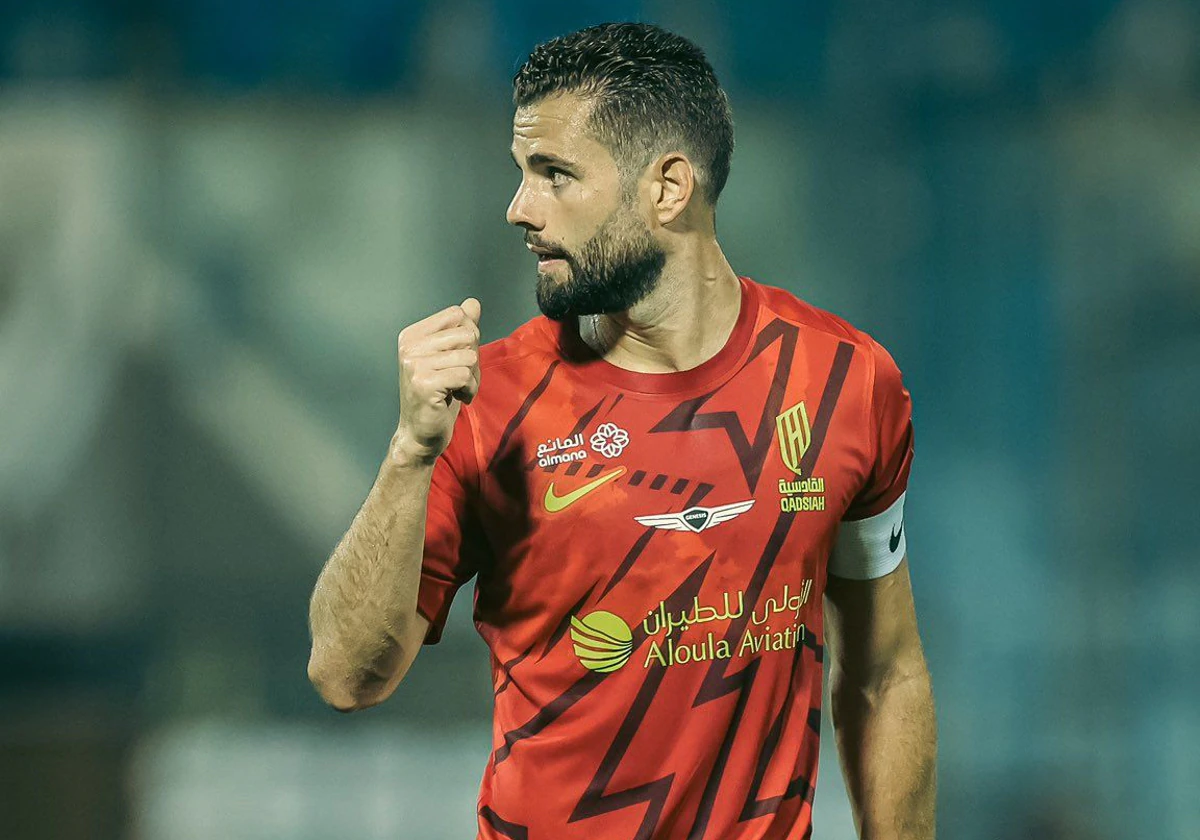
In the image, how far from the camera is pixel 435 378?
5.52ft

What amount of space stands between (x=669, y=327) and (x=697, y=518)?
0.27 metres

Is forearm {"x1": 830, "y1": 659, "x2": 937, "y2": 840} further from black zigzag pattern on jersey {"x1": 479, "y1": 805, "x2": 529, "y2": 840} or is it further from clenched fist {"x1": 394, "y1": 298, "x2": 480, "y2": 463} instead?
clenched fist {"x1": 394, "y1": 298, "x2": 480, "y2": 463}

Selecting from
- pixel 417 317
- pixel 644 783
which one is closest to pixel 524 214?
pixel 644 783

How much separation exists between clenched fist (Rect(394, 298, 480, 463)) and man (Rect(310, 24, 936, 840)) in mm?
116

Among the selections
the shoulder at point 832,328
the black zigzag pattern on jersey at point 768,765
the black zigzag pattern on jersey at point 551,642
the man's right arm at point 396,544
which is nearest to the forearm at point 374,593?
the man's right arm at point 396,544

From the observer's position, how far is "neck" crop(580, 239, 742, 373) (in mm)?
1971

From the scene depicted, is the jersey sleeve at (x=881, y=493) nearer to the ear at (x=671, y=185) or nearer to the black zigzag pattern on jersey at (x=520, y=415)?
the ear at (x=671, y=185)

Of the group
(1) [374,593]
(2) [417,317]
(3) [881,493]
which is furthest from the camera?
(2) [417,317]

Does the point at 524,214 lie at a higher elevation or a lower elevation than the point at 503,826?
higher

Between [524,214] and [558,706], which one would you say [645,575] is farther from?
[524,214]

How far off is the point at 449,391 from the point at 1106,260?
10.2ft

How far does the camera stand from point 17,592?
4.28 metres

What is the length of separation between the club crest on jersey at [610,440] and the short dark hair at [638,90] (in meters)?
0.34

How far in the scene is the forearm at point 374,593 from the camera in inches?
68.7
